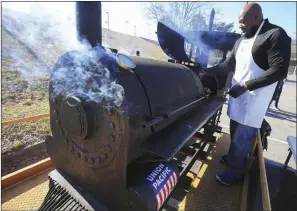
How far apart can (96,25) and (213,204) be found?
2.07 meters

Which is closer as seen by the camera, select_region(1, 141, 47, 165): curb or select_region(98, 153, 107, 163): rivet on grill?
select_region(98, 153, 107, 163): rivet on grill

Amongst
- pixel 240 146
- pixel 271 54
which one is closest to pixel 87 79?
pixel 271 54

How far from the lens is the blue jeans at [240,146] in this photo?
2.34 m

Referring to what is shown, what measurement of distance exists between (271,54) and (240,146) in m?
1.10

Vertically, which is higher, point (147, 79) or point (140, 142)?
point (147, 79)

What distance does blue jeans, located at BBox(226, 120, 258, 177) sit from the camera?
92.0 inches

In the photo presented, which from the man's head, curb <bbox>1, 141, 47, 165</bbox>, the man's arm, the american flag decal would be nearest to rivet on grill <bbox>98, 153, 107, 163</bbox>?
the american flag decal

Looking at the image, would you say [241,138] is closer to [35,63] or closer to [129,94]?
[129,94]

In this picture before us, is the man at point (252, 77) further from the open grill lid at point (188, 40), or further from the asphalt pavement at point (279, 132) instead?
the asphalt pavement at point (279, 132)

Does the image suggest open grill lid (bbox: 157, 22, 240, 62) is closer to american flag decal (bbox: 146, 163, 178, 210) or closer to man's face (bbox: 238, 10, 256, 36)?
man's face (bbox: 238, 10, 256, 36)

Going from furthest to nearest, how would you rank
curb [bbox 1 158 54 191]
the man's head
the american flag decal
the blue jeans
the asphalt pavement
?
the asphalt pavement < the blue jeans < curb [bbox 1 158 54 191] < the man's head < the american flag decal

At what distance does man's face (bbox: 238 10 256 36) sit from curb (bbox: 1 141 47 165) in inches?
151

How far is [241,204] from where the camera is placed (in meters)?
1.95

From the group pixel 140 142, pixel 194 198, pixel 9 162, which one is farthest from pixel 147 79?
pixel 9 162
